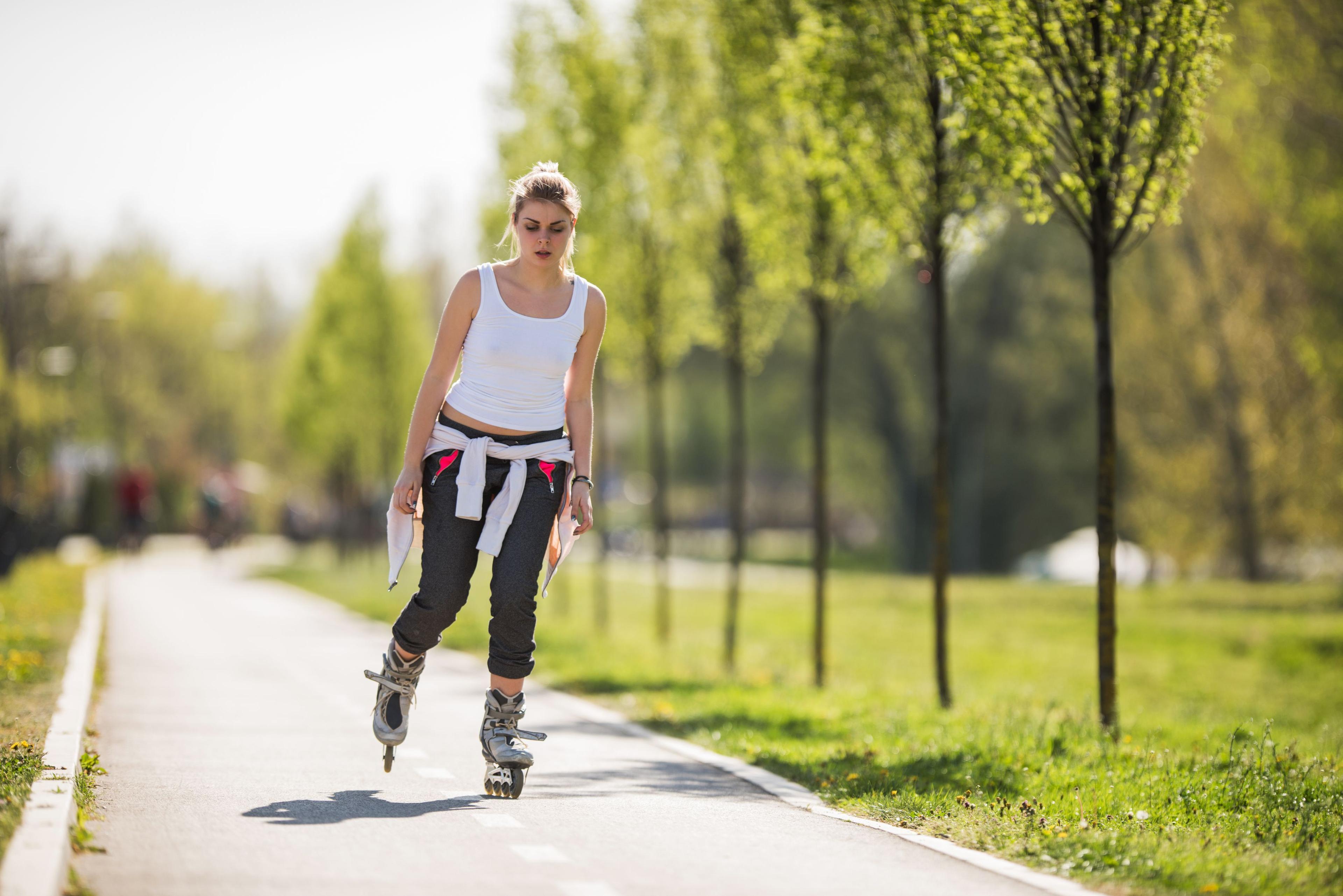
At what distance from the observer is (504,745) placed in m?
6.99

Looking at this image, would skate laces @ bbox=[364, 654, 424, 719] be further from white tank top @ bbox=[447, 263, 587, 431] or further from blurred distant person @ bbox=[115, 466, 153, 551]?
blurred distant person @ bbox=[115, 466, 153, 551]

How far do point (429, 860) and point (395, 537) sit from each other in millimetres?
1688

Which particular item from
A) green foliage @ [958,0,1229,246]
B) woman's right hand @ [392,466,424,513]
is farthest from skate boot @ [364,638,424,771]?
green foliage @ [958,0,1229,246]

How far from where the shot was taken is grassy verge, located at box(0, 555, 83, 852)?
6.59 meters

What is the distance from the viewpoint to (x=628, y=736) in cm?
998

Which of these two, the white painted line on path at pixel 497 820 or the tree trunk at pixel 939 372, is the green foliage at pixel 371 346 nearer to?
the tree trunk at pixel 939 372

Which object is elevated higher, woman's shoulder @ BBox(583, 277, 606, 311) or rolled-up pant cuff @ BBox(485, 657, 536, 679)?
woman's shoulder @ BBox(583, 277, 606, 311)

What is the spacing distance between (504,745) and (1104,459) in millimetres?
4846

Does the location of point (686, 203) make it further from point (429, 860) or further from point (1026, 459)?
point (1026, 459)

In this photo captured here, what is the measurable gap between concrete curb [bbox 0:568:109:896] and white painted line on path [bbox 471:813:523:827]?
1.46 m

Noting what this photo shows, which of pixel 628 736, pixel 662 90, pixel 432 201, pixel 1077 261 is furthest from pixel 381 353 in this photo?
pixel 432 201

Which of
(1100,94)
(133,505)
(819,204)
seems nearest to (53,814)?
(1100,94)

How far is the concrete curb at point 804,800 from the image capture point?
5828mm

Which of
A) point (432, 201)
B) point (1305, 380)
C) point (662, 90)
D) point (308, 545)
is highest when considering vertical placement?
point (432, 201)
